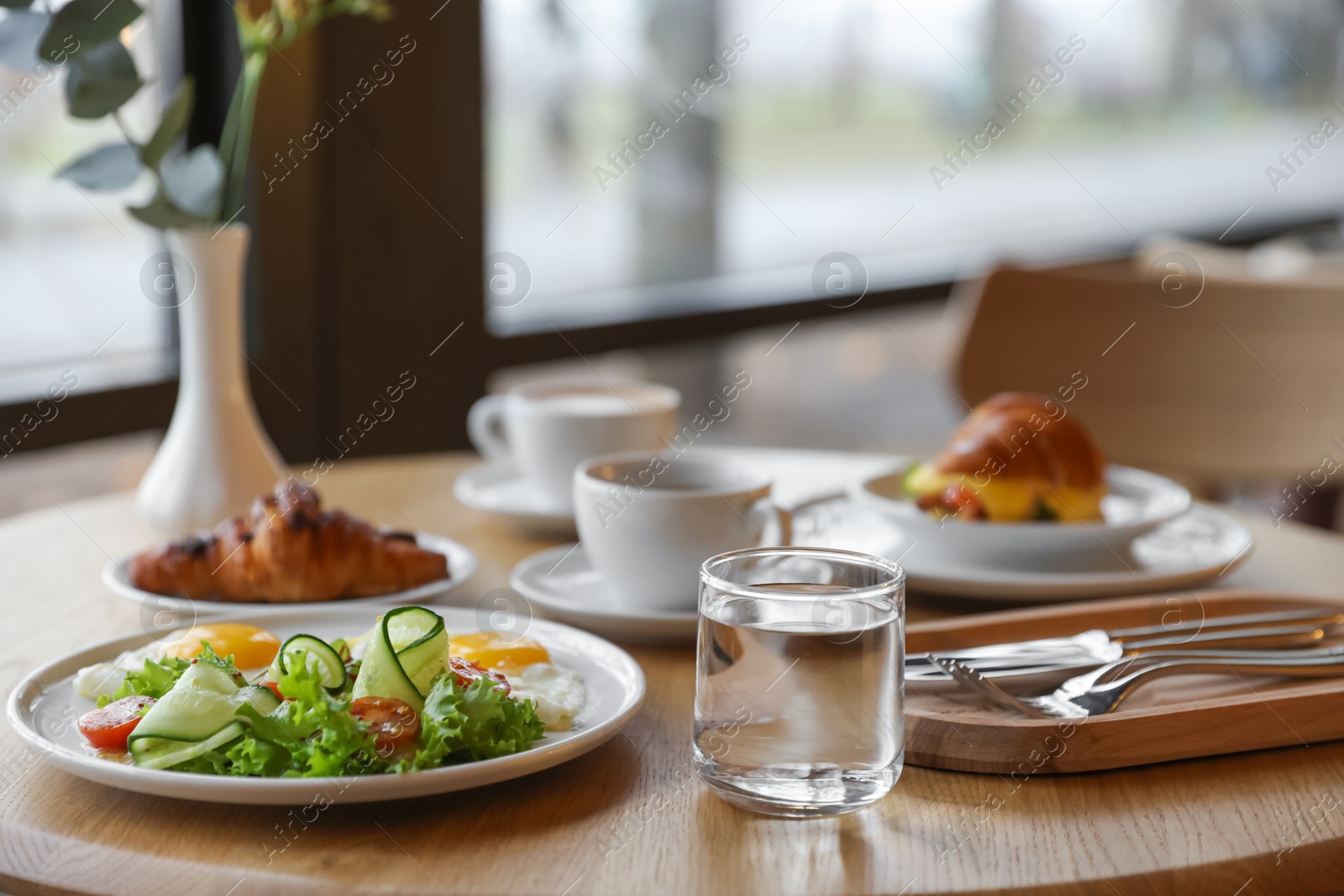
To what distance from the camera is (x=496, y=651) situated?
798 millimetres

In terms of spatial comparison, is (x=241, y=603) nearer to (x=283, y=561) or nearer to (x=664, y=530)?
(x=283, y=561)

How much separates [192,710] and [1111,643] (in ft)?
1.88

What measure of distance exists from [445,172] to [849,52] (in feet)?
4.84

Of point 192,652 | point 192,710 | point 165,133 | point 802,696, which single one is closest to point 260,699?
point 192,710

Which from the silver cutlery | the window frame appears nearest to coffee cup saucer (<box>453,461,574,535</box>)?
the silver cutlery

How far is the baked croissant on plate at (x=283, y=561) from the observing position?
38.9 inches

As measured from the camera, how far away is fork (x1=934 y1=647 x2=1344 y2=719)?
2.57ft

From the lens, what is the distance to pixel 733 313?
2.98 metres

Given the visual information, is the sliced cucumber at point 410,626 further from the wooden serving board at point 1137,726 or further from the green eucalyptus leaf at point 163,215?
the green eucalyptus leaf at point 163,215

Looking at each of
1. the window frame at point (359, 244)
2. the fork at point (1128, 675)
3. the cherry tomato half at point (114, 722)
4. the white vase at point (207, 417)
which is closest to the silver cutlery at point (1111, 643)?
the fork at point (1128, 675)

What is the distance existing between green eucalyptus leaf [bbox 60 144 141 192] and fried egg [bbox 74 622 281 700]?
521 mm

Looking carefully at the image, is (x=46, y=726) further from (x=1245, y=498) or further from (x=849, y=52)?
(x=1245, y=498)

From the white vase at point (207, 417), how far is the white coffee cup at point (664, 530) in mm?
392

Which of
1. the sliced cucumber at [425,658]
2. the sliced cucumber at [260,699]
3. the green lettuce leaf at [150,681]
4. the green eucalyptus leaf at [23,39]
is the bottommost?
the green lettuce leaf at [150,681]
